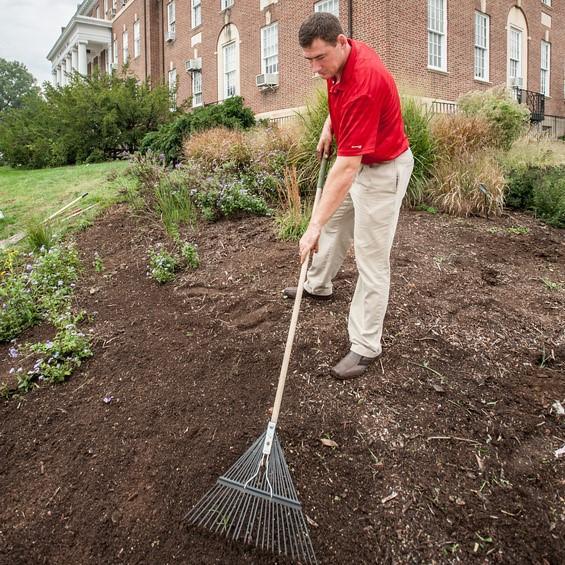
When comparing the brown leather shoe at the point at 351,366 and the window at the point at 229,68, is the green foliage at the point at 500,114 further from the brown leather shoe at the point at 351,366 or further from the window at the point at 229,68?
the window at the point at 229,68

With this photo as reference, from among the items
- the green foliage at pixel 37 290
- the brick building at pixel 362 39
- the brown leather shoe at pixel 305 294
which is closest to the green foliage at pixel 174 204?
the green foliage at pixel 37 290

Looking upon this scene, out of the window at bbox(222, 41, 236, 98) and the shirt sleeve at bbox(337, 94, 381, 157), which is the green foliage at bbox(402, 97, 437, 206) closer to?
the shirt sleeve at bbox(337, 94, 381, 157)

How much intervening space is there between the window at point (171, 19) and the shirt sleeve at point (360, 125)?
2430 centimetres

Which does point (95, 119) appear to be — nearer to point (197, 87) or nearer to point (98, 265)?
point (197, 87)

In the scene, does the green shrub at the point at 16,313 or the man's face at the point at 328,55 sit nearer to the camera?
the man's face at the point at 328,55

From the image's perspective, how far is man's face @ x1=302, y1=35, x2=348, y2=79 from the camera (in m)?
2.42

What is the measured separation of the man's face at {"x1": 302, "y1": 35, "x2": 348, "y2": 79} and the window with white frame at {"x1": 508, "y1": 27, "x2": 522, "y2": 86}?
61.3 feet

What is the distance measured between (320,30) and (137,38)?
27.9m

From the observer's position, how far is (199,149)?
6766 millimetres

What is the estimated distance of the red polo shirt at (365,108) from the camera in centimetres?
239

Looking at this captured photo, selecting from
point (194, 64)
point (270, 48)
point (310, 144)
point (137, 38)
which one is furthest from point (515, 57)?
point (137, 38)

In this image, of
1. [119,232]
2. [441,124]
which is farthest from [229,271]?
[441,124]

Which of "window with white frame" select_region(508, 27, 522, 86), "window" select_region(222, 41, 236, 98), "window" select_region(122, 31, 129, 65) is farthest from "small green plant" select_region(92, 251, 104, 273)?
"window" select_region(122, 31, 129, 65)

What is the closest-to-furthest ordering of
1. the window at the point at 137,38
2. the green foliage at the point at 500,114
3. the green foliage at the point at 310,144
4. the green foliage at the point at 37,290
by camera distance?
1. the green foliage at the point at 37,290
2. the green foliage at the point at 310,144
3. the green foliage at the point at 500,114
4. the window at the point at 137,38
